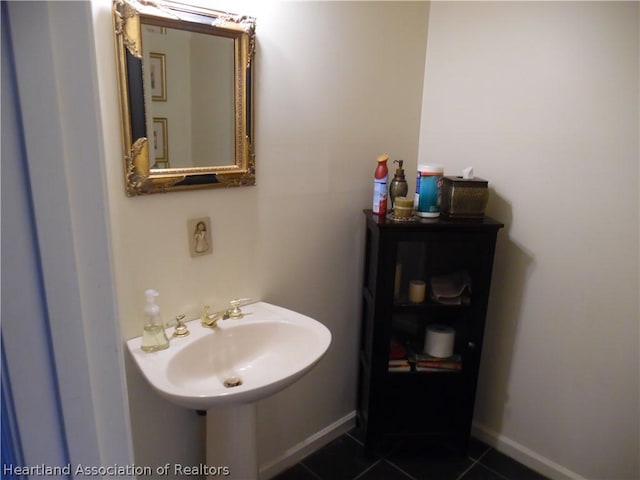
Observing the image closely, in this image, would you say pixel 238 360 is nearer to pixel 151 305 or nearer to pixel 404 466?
pixel 151 305

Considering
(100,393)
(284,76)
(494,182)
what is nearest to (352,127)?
(284,76)

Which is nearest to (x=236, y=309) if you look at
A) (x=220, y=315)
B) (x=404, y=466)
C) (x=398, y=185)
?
(x=220, y=315)

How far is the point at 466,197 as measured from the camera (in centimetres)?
164

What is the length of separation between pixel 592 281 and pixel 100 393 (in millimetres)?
1681

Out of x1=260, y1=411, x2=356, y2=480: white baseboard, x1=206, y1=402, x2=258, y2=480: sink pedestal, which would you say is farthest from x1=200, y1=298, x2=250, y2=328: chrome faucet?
x1=260, y1=411, x2=356, y2=480: white baseboard

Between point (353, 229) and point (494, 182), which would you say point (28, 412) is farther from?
point (494, 182)

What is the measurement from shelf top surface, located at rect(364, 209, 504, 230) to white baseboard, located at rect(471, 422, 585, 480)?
1020mm

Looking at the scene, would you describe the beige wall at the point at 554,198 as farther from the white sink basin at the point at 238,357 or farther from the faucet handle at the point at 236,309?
the faucet handle at the point at 236,309

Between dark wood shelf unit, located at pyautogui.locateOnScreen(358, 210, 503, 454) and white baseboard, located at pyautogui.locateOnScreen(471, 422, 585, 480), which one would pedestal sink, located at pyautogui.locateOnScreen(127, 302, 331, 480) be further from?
white baseboard, located at pyautogui.locateOnScreen(471, 422, 585, 480)

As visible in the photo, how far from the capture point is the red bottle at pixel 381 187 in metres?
1.69

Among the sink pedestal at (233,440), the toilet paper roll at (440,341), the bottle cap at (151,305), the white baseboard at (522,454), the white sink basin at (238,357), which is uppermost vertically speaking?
the bottle cap at (151,305)

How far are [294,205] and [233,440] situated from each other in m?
0.83

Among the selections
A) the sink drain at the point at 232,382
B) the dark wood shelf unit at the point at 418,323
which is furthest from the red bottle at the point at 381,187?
the sink drain at the point at 232,382

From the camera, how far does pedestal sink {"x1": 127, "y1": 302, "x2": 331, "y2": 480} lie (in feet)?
4.04
